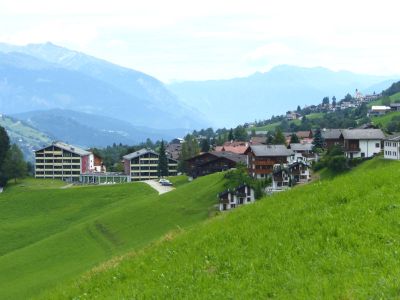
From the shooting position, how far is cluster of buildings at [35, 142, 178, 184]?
141 metres

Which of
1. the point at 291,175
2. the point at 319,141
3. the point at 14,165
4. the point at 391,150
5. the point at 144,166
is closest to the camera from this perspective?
the point at 391,150

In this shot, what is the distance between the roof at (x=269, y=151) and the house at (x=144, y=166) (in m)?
52.3

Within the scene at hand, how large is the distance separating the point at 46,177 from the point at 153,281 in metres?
133

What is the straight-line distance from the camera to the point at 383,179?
19.7 m

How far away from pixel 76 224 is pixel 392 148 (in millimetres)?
42904

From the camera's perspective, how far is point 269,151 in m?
91.1

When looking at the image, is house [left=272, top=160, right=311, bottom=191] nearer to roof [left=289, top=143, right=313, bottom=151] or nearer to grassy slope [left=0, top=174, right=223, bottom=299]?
grassy slope [left=0, top=174, right=223, bottom=299]

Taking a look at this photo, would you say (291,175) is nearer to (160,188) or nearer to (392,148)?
(392,148)

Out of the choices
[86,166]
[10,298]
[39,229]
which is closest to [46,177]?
[86,166]

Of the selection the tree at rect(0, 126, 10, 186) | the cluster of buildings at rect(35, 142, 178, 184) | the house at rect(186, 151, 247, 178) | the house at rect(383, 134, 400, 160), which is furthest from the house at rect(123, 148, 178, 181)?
the house at rect(383, 134, 400, 160)

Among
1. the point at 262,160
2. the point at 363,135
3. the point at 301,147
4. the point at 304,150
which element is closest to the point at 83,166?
the point at 301,147

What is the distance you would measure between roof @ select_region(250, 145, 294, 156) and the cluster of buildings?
52.4m

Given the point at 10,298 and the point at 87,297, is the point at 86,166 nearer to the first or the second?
the point at 10,298

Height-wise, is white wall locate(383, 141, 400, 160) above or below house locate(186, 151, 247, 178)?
above
